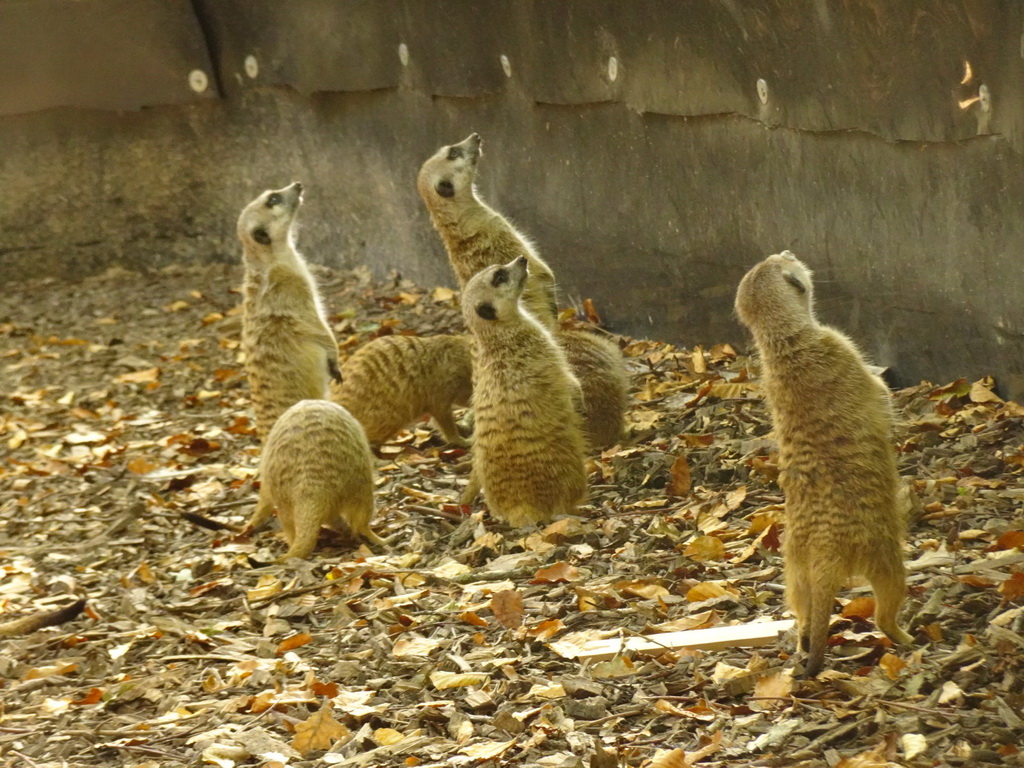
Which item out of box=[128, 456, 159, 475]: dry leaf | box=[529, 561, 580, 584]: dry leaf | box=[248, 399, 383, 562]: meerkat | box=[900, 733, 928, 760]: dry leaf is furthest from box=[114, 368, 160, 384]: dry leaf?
box=[900, 733, 928, 760]: dry leaf

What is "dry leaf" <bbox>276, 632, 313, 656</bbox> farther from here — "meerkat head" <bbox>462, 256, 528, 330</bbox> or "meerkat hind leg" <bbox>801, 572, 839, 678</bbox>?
"meerkat hind leg" <bbox>801, 572, 839, 678</bbox>

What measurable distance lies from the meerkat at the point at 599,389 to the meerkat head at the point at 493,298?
1.57 feet

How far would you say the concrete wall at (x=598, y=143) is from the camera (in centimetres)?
427

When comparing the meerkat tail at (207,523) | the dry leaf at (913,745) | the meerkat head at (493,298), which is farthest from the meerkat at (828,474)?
the meerkat tail at (207,523)

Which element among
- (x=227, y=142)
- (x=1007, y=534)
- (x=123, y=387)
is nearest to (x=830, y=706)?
(x=1007, y=534)

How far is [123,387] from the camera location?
23.3ft

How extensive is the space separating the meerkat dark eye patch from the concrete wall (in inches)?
47.4

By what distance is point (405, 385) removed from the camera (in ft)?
17.7

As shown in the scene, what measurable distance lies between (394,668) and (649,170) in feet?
10.9

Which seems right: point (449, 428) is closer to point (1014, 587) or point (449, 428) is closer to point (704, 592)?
point (704, 592)

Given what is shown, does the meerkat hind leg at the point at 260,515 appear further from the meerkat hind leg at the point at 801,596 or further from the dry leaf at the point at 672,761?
the dry leaf at the point at 672,761

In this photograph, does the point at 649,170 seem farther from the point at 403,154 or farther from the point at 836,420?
the point at 836,420

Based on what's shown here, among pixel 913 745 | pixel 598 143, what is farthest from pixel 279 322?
pixel 913 745

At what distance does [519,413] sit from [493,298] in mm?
411
